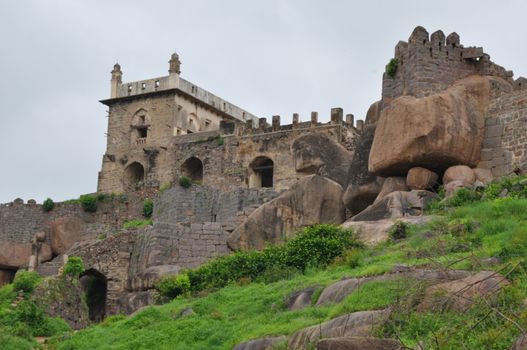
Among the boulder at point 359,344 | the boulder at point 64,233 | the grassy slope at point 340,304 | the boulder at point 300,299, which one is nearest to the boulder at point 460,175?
the grassy slope at point 340,304

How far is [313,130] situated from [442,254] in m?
27.8

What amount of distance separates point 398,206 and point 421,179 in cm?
157

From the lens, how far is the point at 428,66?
30.0m

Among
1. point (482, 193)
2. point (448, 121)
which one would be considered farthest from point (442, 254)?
point (448, 121)

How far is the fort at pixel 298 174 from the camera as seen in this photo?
91.7ft

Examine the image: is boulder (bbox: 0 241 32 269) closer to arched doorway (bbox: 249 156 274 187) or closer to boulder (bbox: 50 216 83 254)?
boulder (bbox: 50 216 83 254)

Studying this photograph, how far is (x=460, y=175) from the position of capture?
1081 inches

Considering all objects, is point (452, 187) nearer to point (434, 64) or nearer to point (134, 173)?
point (434, 64)

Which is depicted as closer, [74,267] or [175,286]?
[175,286]

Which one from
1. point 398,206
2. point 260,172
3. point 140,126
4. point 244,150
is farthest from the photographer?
point 140,126

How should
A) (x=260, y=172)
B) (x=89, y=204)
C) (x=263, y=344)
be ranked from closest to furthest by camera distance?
(x=263, y=344)
(x=89, y=204)
(x=260, y=172)

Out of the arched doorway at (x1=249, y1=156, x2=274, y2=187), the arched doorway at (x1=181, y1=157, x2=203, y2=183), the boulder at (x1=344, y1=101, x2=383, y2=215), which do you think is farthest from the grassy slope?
the arched doorway at (x1=181, y1=157, x2=203, y2=183)

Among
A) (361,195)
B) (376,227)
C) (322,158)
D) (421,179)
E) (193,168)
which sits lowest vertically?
(376,227)

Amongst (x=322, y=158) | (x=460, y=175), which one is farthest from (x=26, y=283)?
(x=460, y=175)
